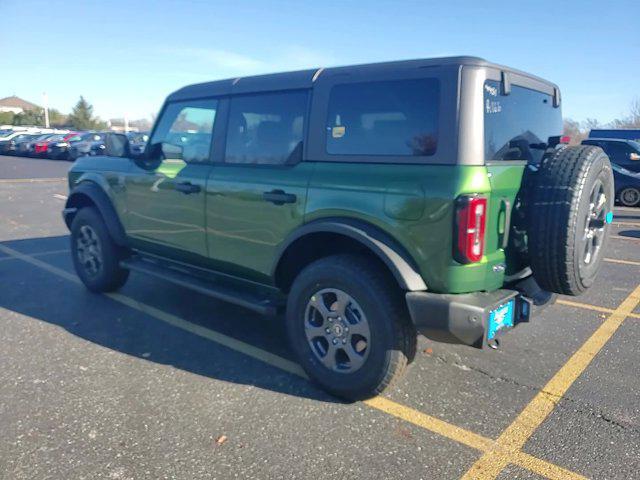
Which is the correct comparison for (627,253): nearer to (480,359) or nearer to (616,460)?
(480,359)

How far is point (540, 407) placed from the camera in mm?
3041

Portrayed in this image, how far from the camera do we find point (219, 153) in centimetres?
388

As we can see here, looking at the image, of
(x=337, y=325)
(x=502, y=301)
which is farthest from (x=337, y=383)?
(x=502, y=301)

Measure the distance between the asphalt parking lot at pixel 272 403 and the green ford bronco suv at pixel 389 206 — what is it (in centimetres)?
40

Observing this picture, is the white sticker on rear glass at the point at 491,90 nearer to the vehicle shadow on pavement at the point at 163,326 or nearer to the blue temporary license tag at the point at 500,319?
the blue temporary license tag at the point at 500,319

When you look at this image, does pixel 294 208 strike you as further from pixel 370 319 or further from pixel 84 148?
pixel 84 148

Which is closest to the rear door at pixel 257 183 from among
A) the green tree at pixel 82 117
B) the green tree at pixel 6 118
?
the green tree at pixel 82 117

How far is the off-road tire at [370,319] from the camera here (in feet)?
9.61

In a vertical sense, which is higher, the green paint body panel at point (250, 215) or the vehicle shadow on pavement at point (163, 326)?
the green paint body panel at point (250, 215)


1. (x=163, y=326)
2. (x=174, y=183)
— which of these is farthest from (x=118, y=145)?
(x=163, y=326)

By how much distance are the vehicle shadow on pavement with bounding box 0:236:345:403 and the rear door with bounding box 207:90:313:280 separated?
0.62 metres

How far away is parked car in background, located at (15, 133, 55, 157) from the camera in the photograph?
30.0 metres

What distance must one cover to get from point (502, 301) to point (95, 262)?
3896 mm

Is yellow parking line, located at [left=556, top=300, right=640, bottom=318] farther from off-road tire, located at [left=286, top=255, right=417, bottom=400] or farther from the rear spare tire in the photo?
off-road tire, located at [left=286, top=255, right=417, bottom=400]
